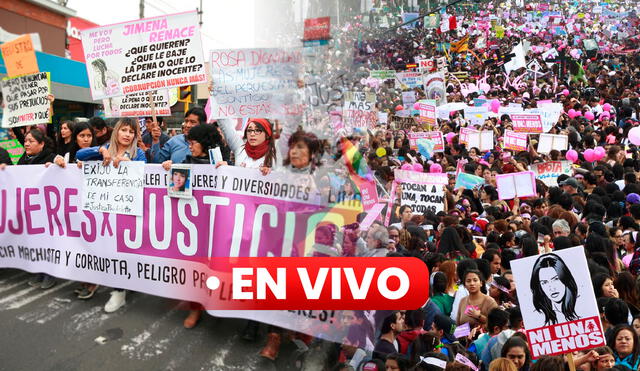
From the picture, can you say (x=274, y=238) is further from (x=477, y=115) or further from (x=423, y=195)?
(x=477, y=115)

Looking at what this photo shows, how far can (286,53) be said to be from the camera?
19.7 feet

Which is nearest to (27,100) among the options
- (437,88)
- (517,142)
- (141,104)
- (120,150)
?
(141,104)

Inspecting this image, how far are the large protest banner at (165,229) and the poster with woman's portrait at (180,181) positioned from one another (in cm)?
6

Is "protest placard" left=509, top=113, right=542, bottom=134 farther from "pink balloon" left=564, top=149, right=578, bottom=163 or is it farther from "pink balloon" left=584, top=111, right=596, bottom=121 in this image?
"pink balloon" left=584, top=111, right=596, bottom=121

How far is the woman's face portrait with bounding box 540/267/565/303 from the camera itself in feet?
10.5

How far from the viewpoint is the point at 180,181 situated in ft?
14.1

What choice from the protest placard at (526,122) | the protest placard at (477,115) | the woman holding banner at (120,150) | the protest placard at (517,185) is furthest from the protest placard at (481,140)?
the woman holding banner at (120,150)

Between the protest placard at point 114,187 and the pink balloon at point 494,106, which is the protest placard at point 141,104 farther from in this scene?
the pink balloon at point 494,106

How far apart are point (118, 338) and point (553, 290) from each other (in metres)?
3.10

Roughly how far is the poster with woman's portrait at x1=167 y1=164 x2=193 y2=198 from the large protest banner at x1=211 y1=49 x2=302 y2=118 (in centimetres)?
165

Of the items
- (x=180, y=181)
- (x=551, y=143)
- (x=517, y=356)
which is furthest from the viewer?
(x=551, y=143)

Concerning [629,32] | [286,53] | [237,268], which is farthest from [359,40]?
[237,268]

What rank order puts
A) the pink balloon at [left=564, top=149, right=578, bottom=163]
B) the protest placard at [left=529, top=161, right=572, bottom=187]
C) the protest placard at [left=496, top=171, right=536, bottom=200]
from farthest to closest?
the pink balloon at [left=564, top=149, right=578, bottom=163]
the protest placard at [left=529, top=161, right=572, bottom=187]
the protest placard at [left=496, top=171, right=536, bottom=200]

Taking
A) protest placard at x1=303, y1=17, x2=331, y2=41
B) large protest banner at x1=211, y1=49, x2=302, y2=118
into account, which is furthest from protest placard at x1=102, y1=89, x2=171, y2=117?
protest placard at x1=303, y1=17, x2=331, y2=41
